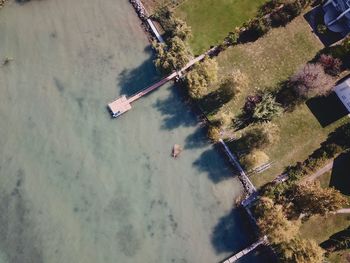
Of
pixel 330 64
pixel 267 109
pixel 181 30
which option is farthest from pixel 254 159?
pixel 181 30

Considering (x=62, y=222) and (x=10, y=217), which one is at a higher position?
(x=10, y=217)

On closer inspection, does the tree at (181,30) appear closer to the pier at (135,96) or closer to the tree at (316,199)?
the pier at (135,96)

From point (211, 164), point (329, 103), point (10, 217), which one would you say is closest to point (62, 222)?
point (10, 217)

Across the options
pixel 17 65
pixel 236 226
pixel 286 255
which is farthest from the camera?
pixel 17 65

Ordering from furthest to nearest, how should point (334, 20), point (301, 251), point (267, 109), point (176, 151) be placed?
point (334, 20), point (176, 151), point (267, 109), point (301, 251)

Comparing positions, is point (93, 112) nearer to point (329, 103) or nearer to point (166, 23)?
point (166, 23)

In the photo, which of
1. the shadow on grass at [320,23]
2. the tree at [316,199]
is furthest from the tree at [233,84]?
the tree at [316,199]

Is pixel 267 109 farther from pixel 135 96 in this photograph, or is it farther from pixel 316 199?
pixel 135 96
